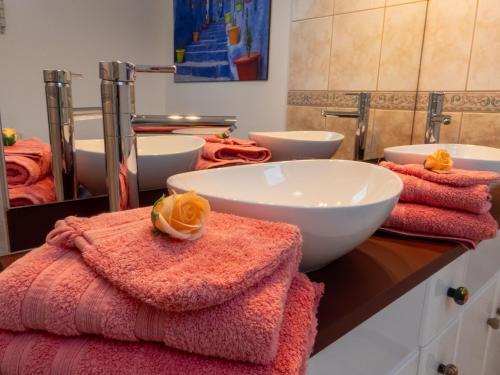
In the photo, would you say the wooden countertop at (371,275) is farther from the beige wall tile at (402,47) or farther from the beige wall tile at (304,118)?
the beige wall tile at (402,47)

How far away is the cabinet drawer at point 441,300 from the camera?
771 millimetres

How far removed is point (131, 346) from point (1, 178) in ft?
1.49

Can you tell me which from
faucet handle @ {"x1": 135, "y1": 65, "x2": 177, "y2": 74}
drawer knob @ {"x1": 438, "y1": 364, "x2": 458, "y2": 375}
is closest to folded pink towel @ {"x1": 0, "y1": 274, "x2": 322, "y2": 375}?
faucet handle @ {"x1": 135, "y1": 65, "x2": 177, "y2": 74}

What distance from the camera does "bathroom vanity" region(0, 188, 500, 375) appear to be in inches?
21.9

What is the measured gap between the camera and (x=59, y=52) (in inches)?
27.2

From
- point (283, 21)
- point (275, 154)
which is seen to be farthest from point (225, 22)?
point (275, 154)

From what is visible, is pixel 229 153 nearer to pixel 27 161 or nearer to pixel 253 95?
pixel 253 95

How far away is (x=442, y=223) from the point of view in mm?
826

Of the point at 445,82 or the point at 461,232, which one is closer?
the point at 461,232

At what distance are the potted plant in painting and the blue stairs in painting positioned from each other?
4cm

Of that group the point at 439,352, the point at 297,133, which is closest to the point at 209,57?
the point at 297,133

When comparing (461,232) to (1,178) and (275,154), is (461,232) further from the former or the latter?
(1,178)

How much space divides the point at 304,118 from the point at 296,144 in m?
0.15

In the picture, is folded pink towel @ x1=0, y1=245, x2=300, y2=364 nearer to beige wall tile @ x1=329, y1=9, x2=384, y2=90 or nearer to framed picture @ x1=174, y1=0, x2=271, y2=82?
framed picture @ x1=174, y1=0, x2=271, y2=82
